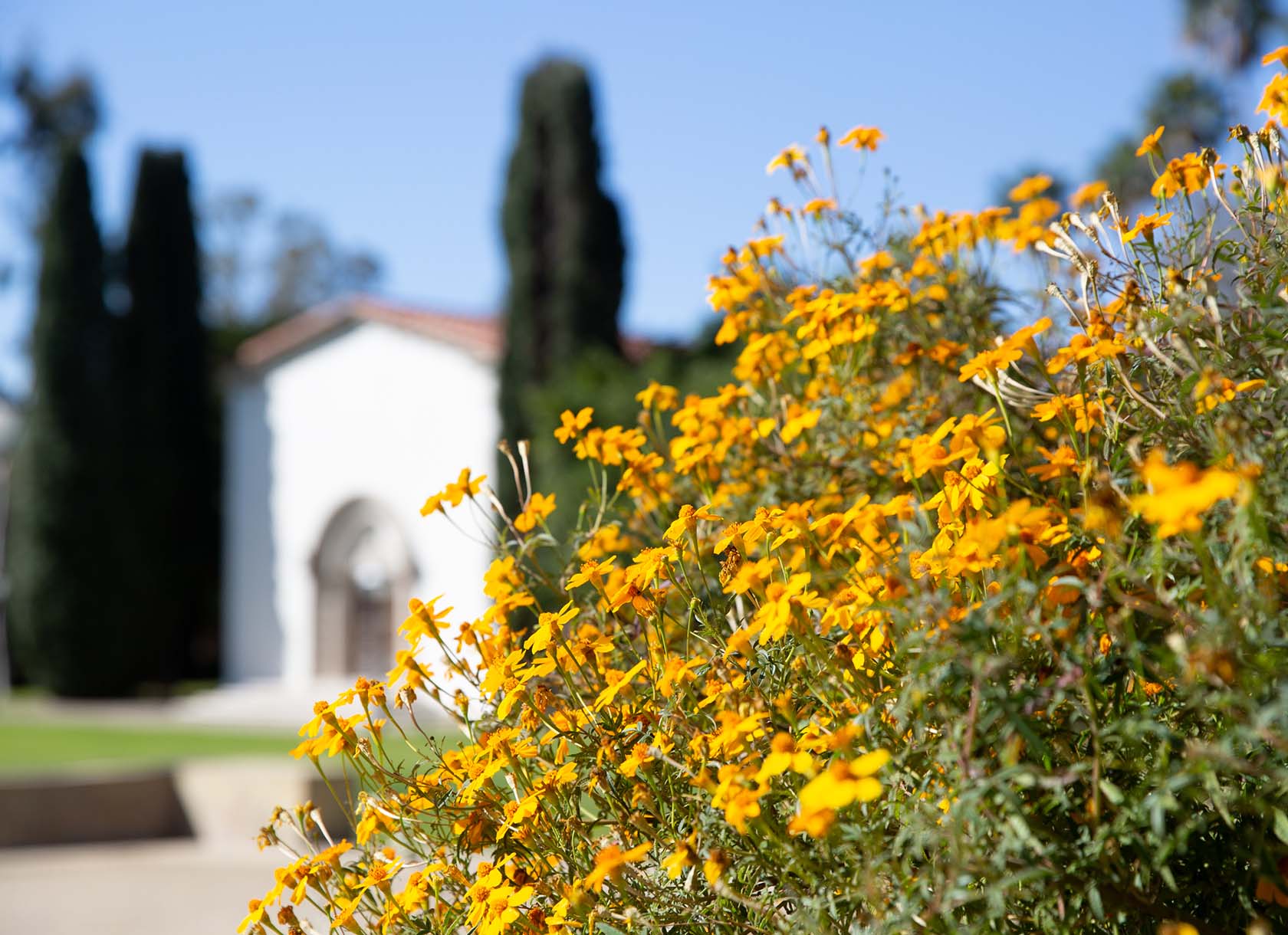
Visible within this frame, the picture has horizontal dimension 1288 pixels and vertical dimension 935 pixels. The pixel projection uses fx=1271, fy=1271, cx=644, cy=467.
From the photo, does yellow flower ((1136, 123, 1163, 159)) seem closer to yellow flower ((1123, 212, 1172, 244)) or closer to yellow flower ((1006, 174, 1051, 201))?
yellow flower ((1123, 212, 1172, 244))

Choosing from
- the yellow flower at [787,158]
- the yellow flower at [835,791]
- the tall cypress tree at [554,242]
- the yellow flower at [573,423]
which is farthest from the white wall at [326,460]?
the yellow flower at [835,791]

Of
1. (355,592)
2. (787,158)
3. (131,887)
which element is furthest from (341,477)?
(787,158)

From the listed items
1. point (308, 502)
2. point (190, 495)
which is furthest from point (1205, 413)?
point (190, 495)

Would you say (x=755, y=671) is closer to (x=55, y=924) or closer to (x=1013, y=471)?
(x=1013, y=471)

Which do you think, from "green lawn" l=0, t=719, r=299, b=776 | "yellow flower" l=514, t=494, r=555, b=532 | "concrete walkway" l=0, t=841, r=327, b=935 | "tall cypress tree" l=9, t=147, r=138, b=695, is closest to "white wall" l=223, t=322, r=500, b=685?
"tall cypress tree" l=9, t=147, r=138, b=695

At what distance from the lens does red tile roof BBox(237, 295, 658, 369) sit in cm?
1861

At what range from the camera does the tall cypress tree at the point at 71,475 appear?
781 inches

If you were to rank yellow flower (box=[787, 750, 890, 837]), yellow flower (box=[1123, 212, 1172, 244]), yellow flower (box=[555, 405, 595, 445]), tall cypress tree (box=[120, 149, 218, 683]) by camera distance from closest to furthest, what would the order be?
yellow flower (box=[787, 750, 890, 837]) → yellow flower (box=[1123, 212, 1172, 244]) → yellow flower (box=[555, 405, 595, 445]) → tall cypress tree (box=[120, 149, 218, 683])

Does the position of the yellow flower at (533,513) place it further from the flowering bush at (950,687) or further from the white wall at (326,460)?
the white wall at (326,460)

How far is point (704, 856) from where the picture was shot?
1.43 metres

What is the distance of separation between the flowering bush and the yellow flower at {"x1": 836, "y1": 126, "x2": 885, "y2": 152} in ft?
1.69

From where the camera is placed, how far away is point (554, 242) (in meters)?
16.8

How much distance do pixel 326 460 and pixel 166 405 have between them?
306 cm

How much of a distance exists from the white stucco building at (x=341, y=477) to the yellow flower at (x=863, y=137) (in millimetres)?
15960
